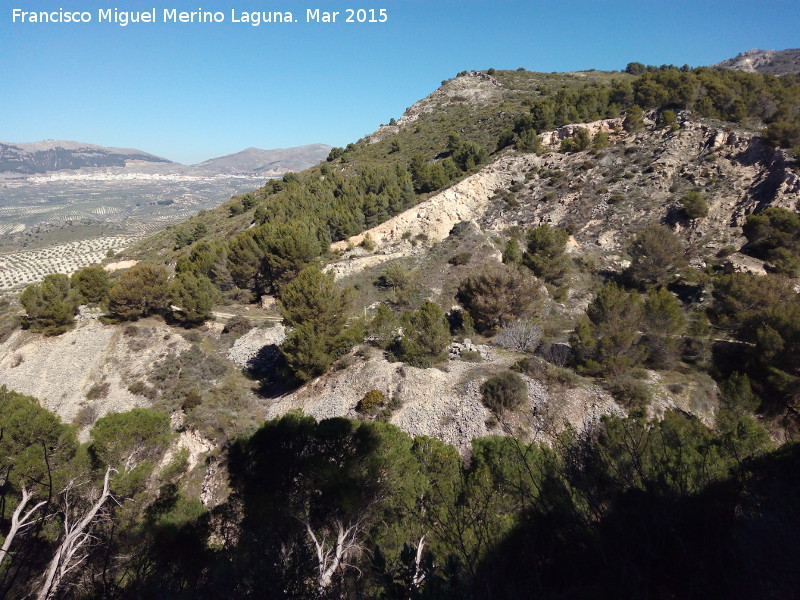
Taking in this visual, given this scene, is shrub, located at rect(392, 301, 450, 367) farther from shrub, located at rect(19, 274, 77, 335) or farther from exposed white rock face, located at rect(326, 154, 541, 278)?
shrub, located at rect(19, 274, 77, 335)

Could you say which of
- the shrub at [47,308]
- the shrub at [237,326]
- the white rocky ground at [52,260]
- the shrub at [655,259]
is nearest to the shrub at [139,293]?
the shrub at [47,308]

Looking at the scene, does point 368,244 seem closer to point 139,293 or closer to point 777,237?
point 139,293

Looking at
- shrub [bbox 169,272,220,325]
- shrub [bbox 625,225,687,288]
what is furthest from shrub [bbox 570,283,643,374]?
shrub [bbox 169,272,220,325]

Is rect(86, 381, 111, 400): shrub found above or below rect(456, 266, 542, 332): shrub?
below

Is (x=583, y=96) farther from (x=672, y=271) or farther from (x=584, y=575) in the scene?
(x=584, y=575)

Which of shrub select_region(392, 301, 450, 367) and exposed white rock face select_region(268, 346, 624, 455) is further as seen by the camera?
shrub select_region(392, 301, 450, 367)

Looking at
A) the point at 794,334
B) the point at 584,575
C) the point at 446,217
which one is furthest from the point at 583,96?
the point at 584,575

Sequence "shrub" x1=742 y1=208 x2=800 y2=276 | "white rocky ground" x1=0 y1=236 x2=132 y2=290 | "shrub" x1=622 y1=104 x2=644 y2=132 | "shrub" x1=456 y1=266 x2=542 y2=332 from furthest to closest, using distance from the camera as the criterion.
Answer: "white rocky ground" x1=0 y1=236 x2=132 y2=290 → "shrub" x1=622 y1=104 x2=644 y2=132 → "shrub" x1=742 y1=208 x2=800 y2=276 → "shrub" x1=456 y1=266 x2=542 y2=332

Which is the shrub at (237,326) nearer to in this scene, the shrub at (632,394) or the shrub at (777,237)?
the shrub at (632,394)
